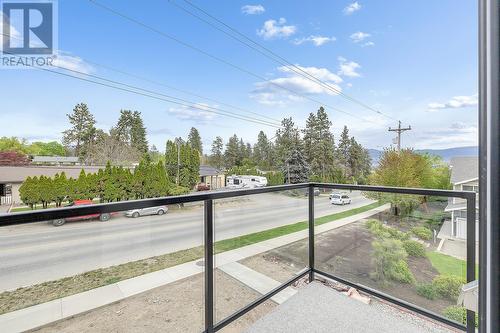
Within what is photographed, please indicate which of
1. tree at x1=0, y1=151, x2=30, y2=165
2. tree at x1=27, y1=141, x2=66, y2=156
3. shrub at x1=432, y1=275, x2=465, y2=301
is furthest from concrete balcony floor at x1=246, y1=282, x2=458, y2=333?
tree at x1=27, y1=141, x2=66, y2=156

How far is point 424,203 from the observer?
1961 millimetres

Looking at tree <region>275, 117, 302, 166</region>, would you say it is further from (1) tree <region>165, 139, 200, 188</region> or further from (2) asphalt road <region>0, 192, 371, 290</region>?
(2) asphalt road <region>0, 192, 371, 290</region>

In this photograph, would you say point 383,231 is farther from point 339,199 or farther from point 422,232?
point 339,199

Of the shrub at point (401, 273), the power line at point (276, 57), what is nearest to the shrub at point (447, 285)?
the shrub at point (401, 273)

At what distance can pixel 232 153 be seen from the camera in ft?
120

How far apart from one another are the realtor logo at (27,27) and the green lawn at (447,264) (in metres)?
9.69

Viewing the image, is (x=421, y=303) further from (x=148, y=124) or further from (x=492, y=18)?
(x=148, y=124)

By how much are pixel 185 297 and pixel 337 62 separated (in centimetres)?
1697

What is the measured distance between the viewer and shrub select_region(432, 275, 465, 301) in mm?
1714

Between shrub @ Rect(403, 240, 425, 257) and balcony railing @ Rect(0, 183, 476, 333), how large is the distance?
328 mm

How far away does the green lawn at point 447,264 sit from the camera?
1696 millimetres

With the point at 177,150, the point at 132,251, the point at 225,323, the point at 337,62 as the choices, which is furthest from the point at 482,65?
the point at 177,150

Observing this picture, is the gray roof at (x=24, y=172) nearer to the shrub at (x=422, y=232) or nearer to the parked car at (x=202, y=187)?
the parked car at (x=202, y=187)

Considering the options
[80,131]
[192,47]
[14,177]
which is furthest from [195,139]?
[14,177]
